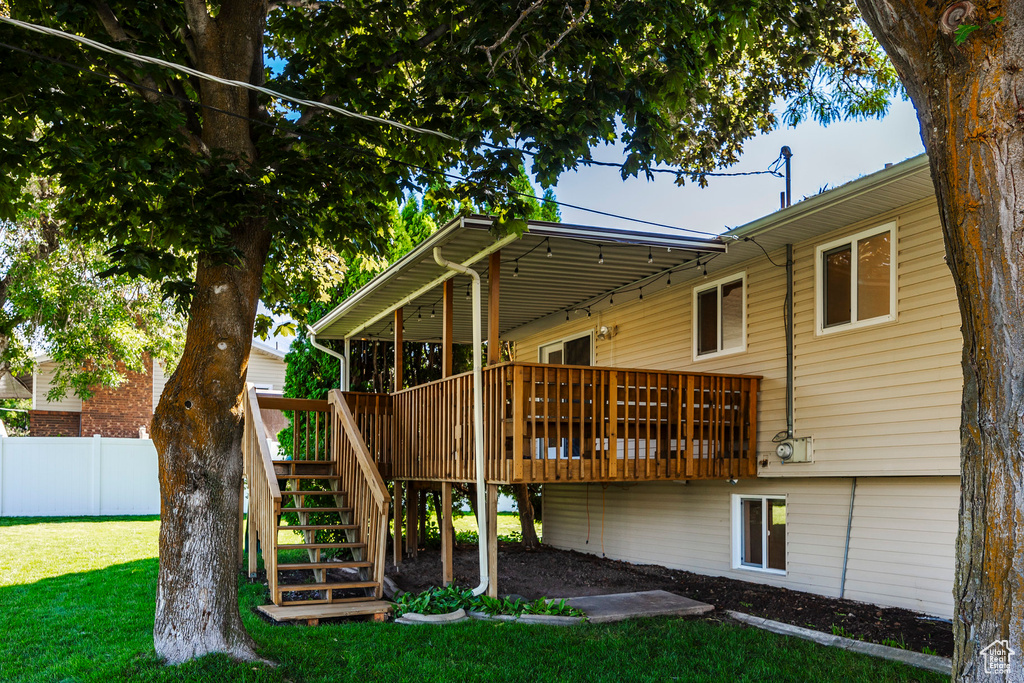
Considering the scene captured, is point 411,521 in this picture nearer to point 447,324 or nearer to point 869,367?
point 447,324

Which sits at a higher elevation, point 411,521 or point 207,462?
point 207,462

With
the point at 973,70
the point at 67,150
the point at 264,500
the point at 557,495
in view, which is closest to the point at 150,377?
the point at 557,495

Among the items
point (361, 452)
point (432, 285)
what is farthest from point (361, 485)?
point (432, 285)

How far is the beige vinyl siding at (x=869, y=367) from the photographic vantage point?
7.37m

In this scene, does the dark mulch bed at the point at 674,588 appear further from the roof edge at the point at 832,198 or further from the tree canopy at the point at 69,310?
the tree canopy at the point at 69,310

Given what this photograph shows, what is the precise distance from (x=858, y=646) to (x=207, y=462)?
5.24 meters

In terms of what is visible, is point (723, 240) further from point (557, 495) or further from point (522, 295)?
Result: point (557, 495)

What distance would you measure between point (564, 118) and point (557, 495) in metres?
8.27

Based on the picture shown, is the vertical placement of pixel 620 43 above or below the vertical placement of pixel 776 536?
above

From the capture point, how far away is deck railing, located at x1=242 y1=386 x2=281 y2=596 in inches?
317

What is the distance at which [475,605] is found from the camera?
Answer: 311 inches

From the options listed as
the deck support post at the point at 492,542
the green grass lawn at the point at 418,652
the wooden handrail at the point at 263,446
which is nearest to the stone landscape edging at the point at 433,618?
the green grass lawn at the point at 418,652

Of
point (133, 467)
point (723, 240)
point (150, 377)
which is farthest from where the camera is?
point (150, 377)

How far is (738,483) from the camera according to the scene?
→ 976 centimetres
